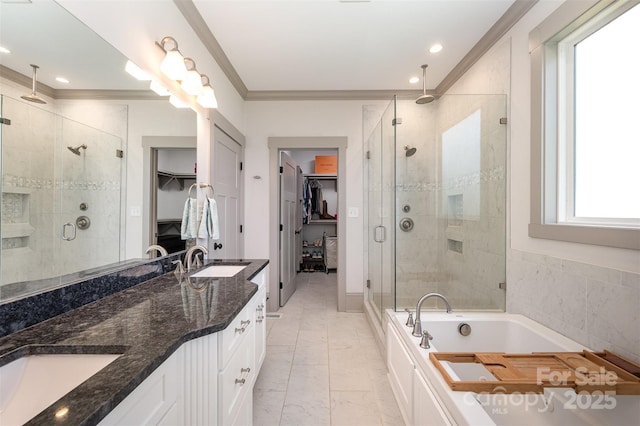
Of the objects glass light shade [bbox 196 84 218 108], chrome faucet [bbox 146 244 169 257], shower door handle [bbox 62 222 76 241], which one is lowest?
chrome faucet [bbox 146 244 169 257]

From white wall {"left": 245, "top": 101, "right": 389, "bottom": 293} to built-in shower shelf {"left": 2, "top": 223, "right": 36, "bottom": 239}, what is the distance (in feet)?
7.40

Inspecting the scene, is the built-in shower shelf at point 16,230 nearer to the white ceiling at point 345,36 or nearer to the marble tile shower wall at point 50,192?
Result: the marble tile shower wall at point 50,192

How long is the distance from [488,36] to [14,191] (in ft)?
9.93

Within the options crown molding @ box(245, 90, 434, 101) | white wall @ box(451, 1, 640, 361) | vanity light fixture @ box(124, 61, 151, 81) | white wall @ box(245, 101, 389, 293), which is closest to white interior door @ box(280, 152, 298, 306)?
white wall @ box(245, 101, 389, 293)

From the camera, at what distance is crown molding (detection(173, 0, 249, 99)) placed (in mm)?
1754

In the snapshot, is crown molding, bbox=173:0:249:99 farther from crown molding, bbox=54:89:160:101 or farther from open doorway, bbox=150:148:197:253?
open doorway, bbox=150:148:197:253

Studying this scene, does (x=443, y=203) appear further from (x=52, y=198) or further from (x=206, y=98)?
(x=52, y=198)

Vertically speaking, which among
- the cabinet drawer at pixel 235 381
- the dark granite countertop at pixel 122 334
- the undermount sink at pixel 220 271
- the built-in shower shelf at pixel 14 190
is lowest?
the cabinet drawer at pixel 235 381

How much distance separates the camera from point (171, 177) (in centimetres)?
172

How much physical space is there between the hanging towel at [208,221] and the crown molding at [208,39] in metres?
1.30

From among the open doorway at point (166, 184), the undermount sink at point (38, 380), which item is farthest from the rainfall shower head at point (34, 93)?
the undermount sink at point (38, 380)

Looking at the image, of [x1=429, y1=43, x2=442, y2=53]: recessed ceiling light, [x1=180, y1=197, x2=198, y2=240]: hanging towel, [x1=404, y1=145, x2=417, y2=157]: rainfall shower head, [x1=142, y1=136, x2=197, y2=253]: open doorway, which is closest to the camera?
[x1=142, y1=136, x2=197, y2=253]: open doorway

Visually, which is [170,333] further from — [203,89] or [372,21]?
[372,21]

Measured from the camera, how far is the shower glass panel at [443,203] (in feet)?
6.65
